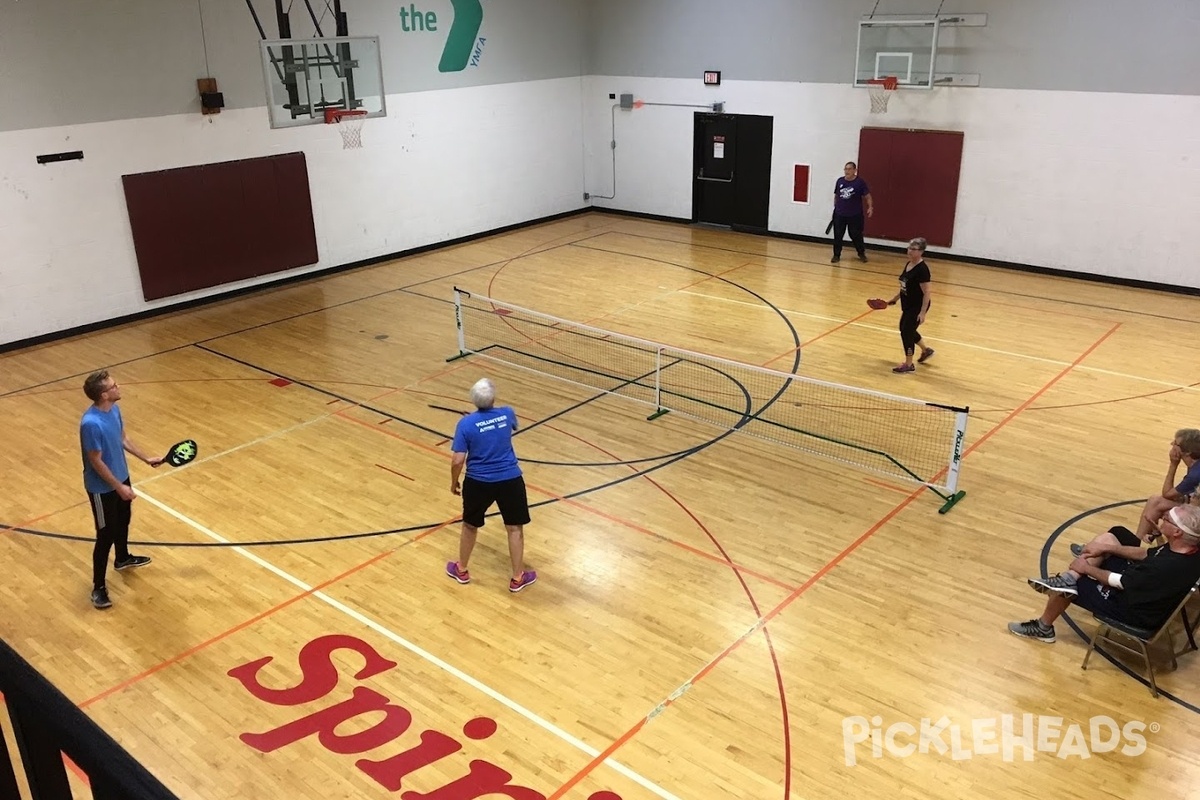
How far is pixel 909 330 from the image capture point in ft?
Result: 37.4

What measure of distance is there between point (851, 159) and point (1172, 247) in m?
5.74

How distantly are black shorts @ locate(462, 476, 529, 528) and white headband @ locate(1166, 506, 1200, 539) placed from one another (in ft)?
14.6

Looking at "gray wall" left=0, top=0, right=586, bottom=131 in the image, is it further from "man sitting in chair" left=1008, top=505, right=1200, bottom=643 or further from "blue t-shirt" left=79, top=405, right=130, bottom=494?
"man sitting in chair" left=1008, top=505, right=1200, bottom=643

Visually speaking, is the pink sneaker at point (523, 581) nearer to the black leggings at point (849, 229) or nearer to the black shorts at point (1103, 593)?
the black shorts at point (1103, 593)

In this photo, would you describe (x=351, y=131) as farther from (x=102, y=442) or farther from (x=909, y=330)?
(x=102, y=442)

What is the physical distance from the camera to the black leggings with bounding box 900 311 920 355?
1131cm

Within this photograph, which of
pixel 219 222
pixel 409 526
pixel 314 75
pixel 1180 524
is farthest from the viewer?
pixel 219 222

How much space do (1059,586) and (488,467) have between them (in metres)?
4.24

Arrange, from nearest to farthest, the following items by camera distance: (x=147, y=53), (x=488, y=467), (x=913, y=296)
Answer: (x=488, y=467)
(x=913, y=296)
(x=147, y=53)

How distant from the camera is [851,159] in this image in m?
17.7

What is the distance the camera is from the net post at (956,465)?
823 centimetres

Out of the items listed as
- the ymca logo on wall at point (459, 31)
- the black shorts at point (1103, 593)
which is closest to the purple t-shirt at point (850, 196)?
the ymca logo on wall at point (459, 31)

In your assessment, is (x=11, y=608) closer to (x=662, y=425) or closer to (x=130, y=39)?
(x=662, y=425)

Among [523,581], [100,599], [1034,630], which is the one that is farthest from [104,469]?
[1034,630]
